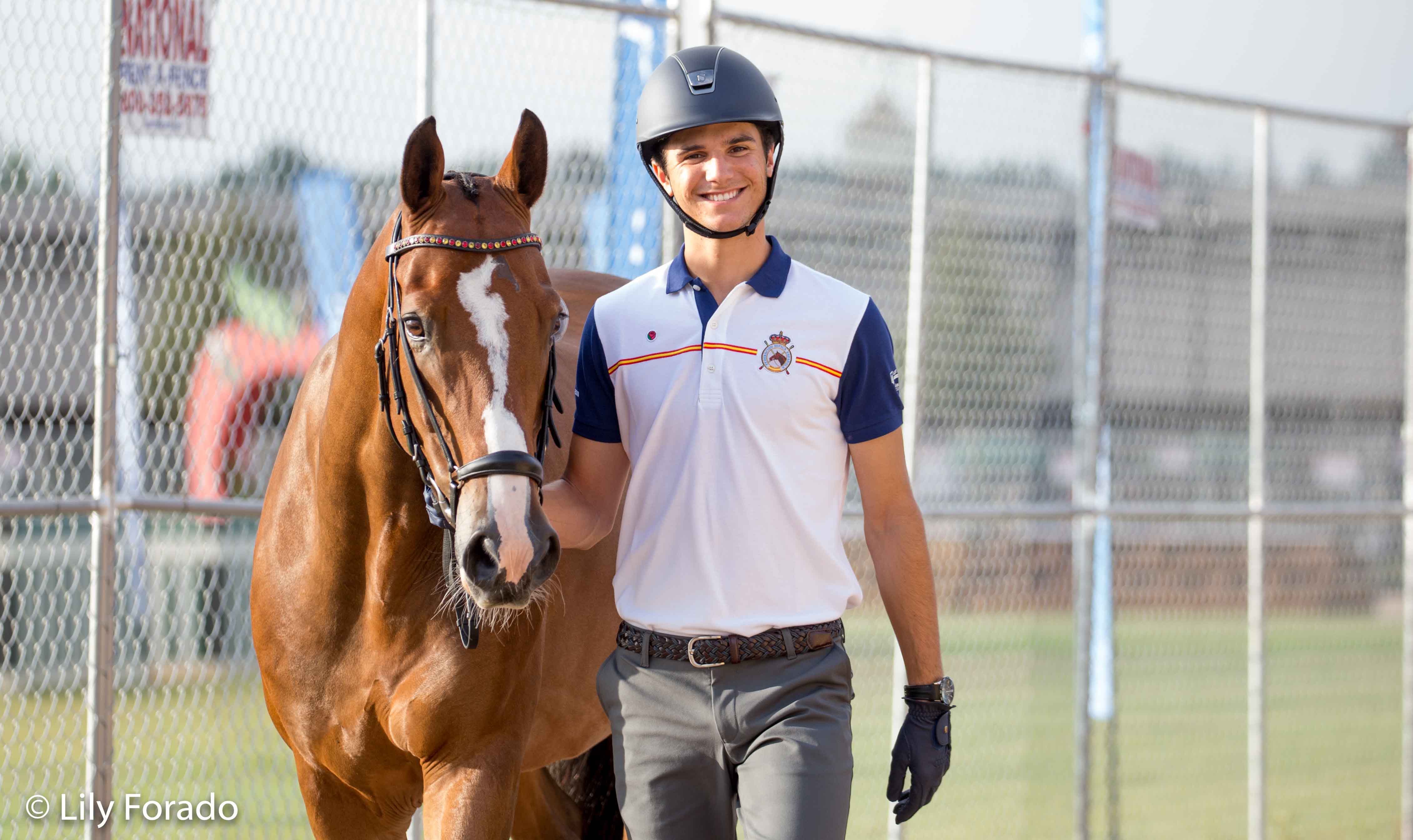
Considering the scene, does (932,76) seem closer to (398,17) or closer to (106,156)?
(398,17)

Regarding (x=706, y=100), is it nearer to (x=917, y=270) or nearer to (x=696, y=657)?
(x=696, y=657)

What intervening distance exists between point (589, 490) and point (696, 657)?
490 millimetres

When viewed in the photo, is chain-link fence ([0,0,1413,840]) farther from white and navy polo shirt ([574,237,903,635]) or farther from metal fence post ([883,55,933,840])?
white and navy polo shirt ([574,237,903,635])

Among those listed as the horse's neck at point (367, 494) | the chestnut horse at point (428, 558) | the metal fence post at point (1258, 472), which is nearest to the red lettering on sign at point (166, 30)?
the chestnut horse at point (428, 558)

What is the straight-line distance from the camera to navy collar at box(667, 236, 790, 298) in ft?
7.85

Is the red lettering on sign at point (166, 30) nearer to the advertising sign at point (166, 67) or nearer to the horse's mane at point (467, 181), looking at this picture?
the advertising sign at point (166, 67)

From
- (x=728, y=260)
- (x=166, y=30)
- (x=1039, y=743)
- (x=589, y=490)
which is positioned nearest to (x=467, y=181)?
(x=728, y=260)

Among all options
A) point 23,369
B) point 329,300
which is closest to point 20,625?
point 329,300

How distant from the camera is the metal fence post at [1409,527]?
244 inches

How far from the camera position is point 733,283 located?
246 centimetres

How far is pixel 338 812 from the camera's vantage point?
9.51ft

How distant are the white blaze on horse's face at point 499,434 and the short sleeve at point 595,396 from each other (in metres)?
0.37

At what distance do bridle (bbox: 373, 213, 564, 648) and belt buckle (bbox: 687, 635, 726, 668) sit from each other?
39 cm

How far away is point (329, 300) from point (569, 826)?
230 centimetres
